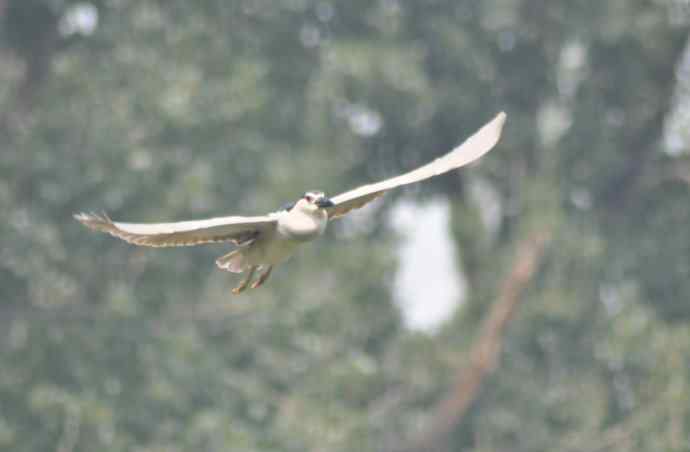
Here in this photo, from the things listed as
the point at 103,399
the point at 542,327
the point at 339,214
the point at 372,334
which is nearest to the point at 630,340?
the point at 542,327

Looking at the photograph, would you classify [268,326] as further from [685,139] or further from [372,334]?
[685,139]

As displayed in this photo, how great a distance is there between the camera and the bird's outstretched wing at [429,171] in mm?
11742

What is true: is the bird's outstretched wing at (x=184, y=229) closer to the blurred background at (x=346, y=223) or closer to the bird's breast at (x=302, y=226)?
the bird's breast at (x=302, y=226)

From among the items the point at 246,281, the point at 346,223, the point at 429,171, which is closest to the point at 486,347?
the point at 346,223

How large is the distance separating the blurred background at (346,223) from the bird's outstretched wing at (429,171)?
45.3 ft

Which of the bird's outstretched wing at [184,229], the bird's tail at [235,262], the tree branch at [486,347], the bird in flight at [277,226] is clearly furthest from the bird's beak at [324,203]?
the tree branch at [486,347]

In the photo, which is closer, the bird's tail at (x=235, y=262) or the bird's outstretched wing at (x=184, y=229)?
the bird's outstretched wing at (x=184, y=229)

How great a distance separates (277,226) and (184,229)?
707mm

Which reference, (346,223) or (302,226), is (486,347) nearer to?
(346,223)

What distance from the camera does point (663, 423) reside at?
2784 centimetres

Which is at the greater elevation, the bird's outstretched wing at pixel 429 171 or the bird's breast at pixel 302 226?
the bird's outstretched wing at pixel 429 171

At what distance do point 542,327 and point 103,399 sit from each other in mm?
5870

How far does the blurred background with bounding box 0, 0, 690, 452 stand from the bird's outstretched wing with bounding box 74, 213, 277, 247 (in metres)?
13.8

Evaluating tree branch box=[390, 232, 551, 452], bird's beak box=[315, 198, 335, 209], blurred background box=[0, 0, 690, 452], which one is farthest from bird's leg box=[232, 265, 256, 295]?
tree branch box=[390, 232, 551, 452]
